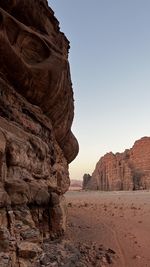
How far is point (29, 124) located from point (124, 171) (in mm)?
74168

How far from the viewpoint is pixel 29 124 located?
844cm

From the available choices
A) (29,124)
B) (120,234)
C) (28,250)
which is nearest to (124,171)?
(120,234)

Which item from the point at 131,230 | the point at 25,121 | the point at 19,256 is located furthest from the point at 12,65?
the point at 131,230

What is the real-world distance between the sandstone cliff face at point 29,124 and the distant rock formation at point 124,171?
6906cm

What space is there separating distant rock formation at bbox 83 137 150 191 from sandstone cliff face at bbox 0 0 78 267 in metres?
69.1

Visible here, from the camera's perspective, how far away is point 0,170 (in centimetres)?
607

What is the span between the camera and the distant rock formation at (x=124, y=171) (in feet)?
256

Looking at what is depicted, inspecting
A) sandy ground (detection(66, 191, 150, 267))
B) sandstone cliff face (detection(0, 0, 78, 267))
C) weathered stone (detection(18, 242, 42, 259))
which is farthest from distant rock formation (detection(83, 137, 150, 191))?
weathered stone (detection(18, 242, 42, 259))

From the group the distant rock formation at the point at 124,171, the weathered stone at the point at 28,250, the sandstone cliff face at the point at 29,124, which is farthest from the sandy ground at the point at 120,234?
the distant rock formation at the point at 124,171

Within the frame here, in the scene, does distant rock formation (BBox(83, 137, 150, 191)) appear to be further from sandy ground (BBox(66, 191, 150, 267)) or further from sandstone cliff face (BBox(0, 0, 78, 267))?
sandstone cliff face (BBox(0, 0, 78, 267))

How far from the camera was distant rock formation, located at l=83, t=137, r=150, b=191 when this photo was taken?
78062mm

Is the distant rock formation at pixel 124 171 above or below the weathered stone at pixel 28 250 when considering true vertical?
above

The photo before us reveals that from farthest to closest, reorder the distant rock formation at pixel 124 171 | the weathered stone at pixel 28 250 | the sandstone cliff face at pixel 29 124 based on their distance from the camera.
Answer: the distant rock formation at pixel 124 171
the sandstone cliff face at pixel 29 124
the weathered stone at pixel 28 250

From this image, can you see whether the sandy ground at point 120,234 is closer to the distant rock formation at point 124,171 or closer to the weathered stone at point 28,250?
the weathered stone at point 28,250
